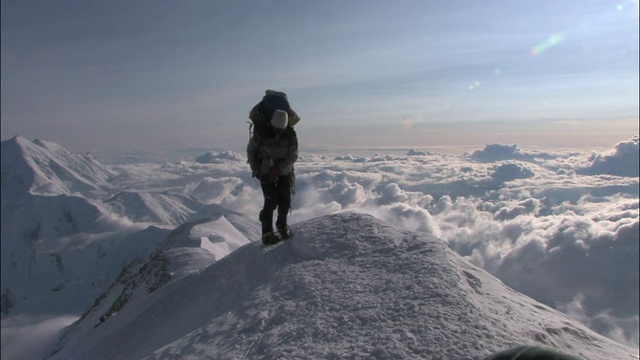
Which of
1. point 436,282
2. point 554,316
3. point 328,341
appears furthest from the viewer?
point 554,316

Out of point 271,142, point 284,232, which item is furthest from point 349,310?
point 271,142

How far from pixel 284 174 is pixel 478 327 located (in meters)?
6.21

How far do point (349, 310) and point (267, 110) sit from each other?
547 cm

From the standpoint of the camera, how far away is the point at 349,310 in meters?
6.41

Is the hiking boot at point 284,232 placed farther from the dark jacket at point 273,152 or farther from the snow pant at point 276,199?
the dark jacket at point 273,152

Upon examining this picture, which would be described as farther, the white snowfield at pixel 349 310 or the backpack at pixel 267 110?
the backpack at pixel 267 110

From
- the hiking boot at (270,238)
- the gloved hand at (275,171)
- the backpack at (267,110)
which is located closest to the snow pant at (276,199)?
the hiking boot at (270,238)

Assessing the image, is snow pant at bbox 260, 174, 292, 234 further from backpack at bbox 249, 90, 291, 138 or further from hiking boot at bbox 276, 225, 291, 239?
backpack at bbox 249, 90, 291, 138

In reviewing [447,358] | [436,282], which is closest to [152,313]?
[436,282]

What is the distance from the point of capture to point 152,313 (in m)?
11.0

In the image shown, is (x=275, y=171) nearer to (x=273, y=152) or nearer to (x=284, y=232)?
(x=273, y=152)

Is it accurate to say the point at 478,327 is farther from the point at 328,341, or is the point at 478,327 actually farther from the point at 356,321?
the point at 328,341

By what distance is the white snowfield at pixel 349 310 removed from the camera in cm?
545

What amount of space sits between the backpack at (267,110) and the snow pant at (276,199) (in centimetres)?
138
